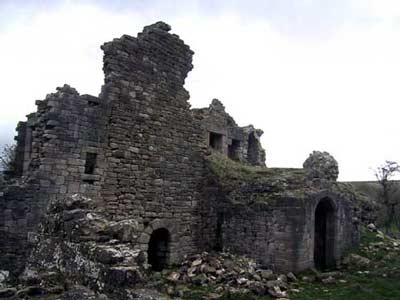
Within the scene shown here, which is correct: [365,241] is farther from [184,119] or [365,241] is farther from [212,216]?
[184,119]

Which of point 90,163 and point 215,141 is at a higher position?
point 215,141

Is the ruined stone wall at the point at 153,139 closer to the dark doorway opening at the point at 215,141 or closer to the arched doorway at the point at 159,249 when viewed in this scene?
the arched doorway at the point at 159,249

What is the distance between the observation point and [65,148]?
11.2 m

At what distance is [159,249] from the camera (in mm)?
14141

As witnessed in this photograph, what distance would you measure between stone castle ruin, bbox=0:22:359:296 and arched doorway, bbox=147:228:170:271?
33mm

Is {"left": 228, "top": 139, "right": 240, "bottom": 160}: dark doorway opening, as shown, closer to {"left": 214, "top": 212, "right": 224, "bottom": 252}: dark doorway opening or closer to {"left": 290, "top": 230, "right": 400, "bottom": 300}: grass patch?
{"left": 214, "top": 212, "right": 224, "bottom": 252}: dark doorway opening

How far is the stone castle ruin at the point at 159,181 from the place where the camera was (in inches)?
434

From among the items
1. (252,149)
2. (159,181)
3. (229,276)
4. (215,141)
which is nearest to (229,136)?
(215,141)

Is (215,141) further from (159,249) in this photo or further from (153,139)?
(159,249)

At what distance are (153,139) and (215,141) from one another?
7409 mm

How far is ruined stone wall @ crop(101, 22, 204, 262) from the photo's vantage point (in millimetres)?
12398

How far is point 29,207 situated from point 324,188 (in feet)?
30.3

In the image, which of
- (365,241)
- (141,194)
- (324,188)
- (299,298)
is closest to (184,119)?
(141,194)

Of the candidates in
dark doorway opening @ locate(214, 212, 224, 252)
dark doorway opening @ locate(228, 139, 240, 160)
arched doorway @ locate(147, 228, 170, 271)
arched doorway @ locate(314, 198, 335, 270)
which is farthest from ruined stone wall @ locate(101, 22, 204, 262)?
dark doorway opening @ locate(228, 139, 240, 160)
